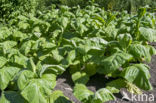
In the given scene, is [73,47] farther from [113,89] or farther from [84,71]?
[113,89]

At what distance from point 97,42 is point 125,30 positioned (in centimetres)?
59

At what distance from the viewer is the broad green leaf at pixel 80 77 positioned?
95.0 inches

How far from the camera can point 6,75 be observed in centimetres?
205

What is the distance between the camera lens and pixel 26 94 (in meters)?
1.75

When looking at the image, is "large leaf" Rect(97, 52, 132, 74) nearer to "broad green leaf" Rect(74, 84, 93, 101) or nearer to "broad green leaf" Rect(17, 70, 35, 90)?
"broad green leaf" Rect(74, 84, 93, 101)

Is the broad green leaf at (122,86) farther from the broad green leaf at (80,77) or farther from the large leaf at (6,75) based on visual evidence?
the large leaf at (6,75)

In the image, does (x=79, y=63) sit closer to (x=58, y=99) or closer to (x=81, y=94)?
(x=58, y=99)

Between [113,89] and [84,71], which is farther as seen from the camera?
[84,71]

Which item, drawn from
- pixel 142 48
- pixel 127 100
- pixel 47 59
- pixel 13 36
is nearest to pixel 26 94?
pixel 47 59

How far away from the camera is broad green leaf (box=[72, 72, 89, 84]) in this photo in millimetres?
2413

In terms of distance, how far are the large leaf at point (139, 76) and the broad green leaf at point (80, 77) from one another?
54 cm

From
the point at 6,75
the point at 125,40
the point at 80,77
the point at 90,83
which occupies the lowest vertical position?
the point at 90,83

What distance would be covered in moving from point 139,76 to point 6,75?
1.48 meters

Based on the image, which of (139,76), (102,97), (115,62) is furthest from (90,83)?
(102,97)
